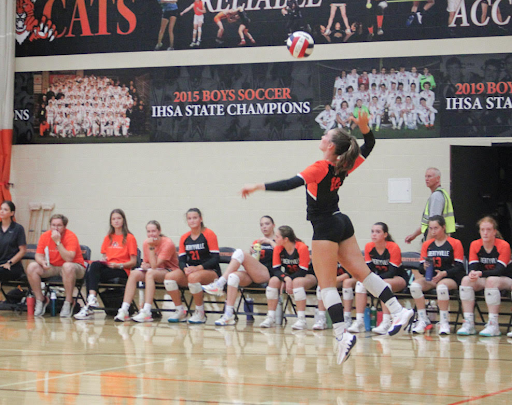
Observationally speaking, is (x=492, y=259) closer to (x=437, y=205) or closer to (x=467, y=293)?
(x=467, y=293)

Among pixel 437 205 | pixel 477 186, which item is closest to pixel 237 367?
pixel 437 205

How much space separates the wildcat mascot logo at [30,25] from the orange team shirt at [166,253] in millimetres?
4928

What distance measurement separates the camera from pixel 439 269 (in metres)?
7.80

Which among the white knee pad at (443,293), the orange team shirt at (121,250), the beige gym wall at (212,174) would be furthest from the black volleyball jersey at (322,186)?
the beige gym wall at (212,174)

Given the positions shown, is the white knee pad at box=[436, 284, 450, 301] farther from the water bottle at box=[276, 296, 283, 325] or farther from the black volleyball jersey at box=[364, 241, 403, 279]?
the water bottle at box=[276, 296, 283, 325]

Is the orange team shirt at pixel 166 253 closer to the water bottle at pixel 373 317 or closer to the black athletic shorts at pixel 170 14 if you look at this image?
the water bottle at pixel 373 317

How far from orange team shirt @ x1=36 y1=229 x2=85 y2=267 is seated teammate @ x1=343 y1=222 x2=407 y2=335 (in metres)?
3.37

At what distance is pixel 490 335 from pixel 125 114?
663 cm

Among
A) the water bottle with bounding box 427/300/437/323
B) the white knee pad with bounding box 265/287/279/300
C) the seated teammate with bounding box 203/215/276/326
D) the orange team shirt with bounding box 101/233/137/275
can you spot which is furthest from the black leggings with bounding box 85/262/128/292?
the water bottle with bounding box 427/300/437/323

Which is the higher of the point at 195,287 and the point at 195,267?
the point at 195,267

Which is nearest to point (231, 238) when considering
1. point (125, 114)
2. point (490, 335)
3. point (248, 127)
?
point (248, 127)

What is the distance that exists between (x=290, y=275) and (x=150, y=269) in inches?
66.1

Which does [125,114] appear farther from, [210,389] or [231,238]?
[210,389]

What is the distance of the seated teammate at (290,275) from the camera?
25.7 feet
